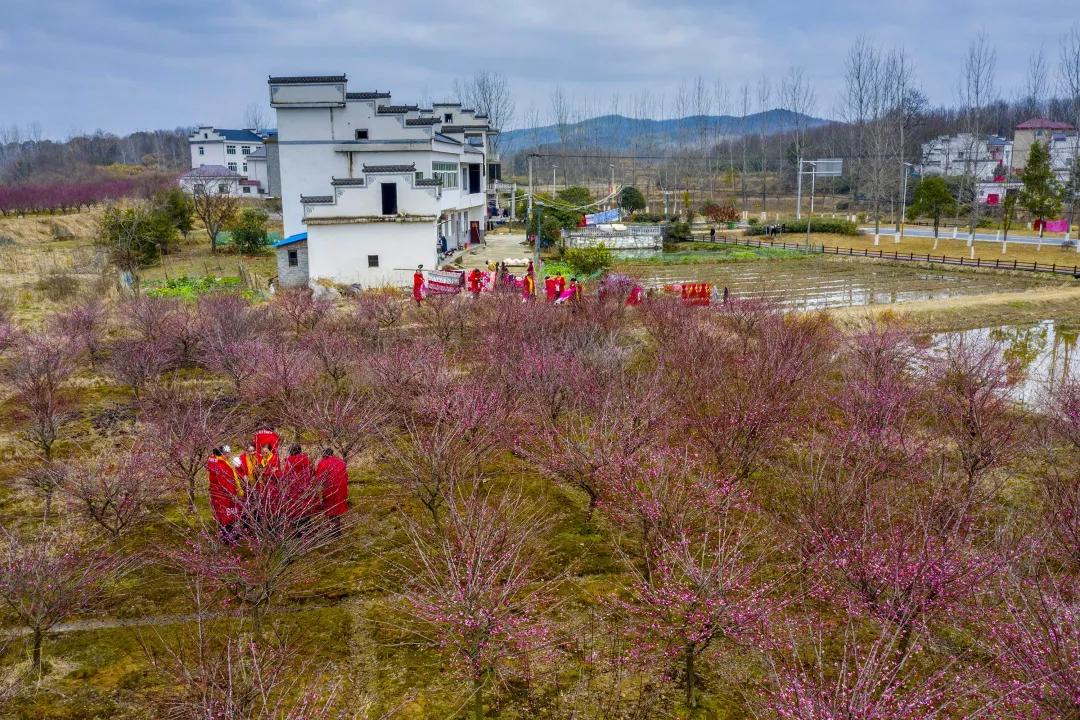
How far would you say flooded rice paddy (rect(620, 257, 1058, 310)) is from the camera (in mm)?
25000

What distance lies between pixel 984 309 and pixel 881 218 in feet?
100

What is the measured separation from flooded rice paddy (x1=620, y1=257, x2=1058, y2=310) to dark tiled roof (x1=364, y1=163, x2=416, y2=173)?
935cm

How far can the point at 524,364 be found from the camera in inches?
448

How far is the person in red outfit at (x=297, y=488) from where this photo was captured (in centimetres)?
705

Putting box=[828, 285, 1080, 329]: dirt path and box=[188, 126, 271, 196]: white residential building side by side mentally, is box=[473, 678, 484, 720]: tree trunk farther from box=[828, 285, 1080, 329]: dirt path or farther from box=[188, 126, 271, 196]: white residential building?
box=[188, 126, 271, 196]: white residential building

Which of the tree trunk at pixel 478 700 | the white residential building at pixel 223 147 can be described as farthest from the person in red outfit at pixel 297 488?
the white residential building at pixel 223 147

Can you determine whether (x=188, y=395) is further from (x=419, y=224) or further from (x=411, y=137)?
(x=411, y=137)

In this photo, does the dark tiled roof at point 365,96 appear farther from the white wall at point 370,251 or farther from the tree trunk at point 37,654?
the tree trunk at point 37,654

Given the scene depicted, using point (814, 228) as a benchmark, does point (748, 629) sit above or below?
below

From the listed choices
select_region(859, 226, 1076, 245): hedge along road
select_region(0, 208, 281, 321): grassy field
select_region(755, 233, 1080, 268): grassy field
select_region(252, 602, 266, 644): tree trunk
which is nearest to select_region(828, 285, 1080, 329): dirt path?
select_region(755, 233, 1080, 268): grassy field

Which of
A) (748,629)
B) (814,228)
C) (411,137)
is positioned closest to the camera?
(748,629)

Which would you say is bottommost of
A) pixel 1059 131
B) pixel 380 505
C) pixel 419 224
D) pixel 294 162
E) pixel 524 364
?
pixel 380 505

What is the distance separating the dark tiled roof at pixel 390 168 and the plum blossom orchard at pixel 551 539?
546 inches

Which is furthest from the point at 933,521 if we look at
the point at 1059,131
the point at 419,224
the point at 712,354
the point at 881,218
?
the point at 1059,131
